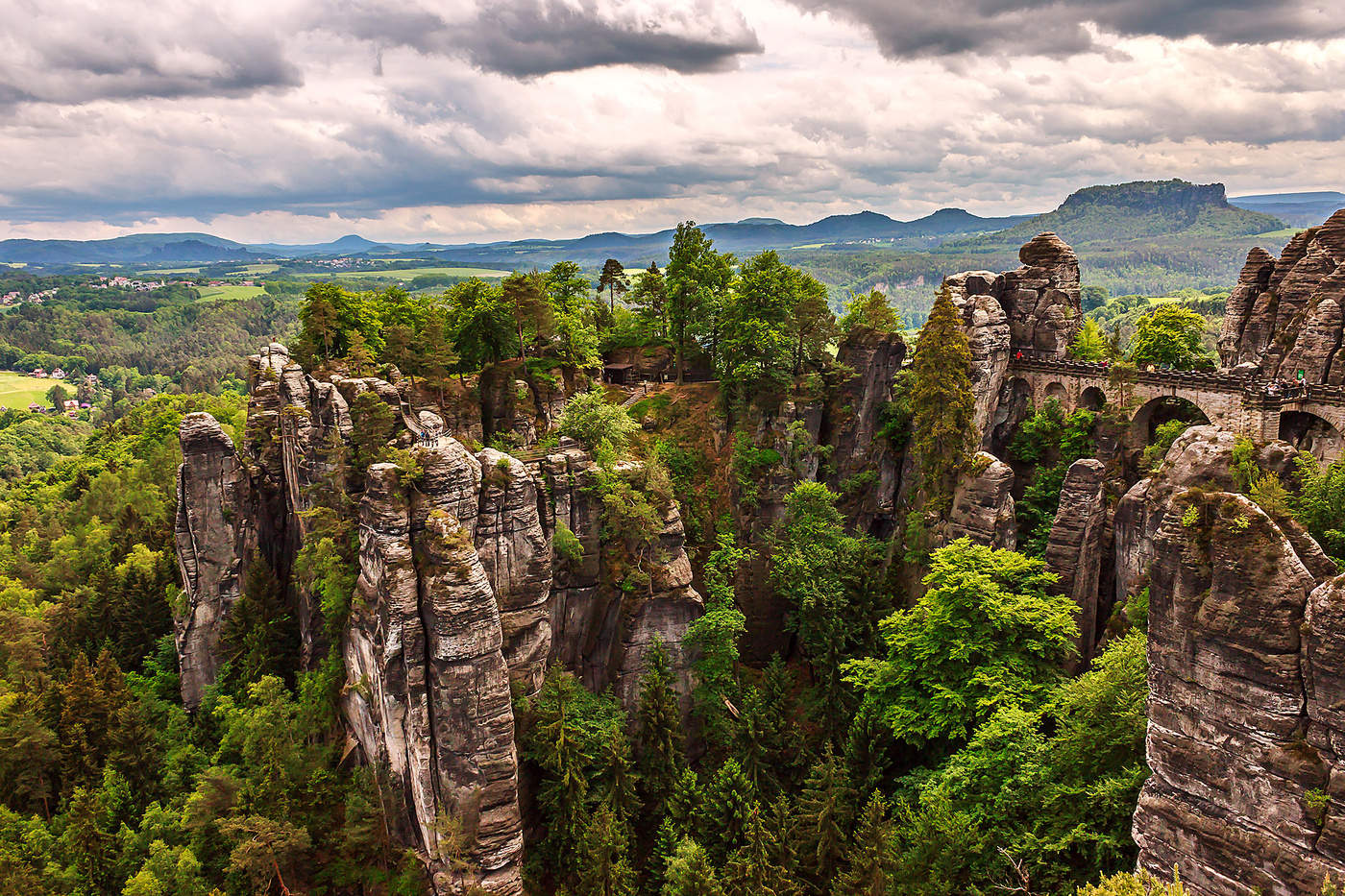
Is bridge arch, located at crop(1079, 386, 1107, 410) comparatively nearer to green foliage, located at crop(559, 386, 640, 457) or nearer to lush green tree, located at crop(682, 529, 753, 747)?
lush green tree, located at crop(682, 529, 753, 747)

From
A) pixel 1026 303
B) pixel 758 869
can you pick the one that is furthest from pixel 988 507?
pixel 1026 303

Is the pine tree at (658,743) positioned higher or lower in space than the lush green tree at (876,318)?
lower

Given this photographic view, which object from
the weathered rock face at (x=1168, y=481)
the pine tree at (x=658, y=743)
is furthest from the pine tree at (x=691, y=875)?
the weathered rock face at (x=1168, y=481)

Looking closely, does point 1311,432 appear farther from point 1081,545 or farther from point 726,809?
point 726,809

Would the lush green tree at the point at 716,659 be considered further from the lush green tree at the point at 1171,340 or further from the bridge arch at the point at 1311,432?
the lush green tree at the point at 1171,340

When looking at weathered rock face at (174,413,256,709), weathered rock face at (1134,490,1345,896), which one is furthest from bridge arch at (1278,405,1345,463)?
weathered rock face at (174,413,256,709)

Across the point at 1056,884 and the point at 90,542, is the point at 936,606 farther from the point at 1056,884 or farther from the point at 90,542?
the point at 90,542
